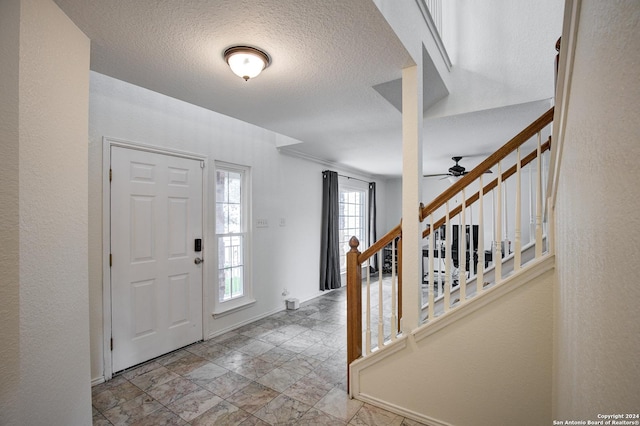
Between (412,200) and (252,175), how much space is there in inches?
94.4

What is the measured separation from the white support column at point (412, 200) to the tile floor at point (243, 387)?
30.3 inches

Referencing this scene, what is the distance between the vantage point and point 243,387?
2.32 metres

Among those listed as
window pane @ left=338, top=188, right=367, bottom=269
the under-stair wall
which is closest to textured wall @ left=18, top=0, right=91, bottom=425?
the under-stair wall

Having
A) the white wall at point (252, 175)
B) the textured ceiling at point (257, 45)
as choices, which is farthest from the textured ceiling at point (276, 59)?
the white wall at point (252, 175)

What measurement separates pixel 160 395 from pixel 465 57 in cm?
368

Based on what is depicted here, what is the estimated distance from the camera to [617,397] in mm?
591

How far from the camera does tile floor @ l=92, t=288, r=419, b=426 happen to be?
6.45 ft

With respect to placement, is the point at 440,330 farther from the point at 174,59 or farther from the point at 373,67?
the point at 174,59

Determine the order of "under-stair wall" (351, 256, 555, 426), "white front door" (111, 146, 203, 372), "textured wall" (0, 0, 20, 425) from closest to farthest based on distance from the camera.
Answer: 1. "textured wall" (0, 0, 20, 425)
2. "under-stair wall" (351, 256, 555, 426)
3. "white front door" (111, 146, 203, 372)

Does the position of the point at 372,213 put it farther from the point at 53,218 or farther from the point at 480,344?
the point at 53,218

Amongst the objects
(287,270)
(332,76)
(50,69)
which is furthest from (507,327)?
(287,270)

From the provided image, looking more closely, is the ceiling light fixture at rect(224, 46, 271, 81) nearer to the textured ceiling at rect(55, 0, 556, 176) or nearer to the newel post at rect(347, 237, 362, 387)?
the textured ceiling at rect(55, 0, 556, 176)

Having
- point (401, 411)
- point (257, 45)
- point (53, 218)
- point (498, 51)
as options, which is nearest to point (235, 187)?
point (257, 45)

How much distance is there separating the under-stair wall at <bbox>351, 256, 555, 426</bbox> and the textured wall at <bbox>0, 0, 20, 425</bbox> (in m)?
1.84
